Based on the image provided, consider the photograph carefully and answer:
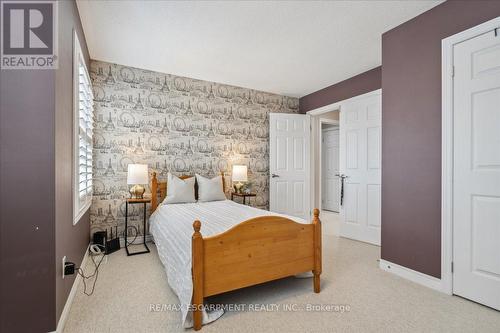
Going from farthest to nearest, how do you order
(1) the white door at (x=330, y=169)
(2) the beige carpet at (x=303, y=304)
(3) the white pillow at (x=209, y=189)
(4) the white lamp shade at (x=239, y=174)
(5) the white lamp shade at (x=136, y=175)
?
(1) the white door at (x=330, y=169) < (4) the white lamp shade at (x=239, y=174) < (3) the white pillow at (x=209, y=189) < (5) the white lamp shade at (x=136, y=175) < (2) the beige carpet at (x=303, y=304)

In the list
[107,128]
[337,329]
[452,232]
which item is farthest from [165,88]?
[452,232]

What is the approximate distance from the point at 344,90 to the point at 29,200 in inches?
165

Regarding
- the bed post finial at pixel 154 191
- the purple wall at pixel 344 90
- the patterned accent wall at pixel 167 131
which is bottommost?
the bed post finial at pixel 154 191

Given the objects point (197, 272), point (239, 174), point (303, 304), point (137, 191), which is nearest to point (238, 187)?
point (239, 174)

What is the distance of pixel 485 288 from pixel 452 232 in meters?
0.45

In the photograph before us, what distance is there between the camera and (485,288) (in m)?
1.97

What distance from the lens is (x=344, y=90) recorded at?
4.16 meters

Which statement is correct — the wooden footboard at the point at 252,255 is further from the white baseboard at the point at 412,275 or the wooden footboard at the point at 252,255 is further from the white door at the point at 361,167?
the white door at the point at 361,167

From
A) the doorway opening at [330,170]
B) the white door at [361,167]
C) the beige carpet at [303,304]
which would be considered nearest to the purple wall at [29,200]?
the beige carpet at [303,304]

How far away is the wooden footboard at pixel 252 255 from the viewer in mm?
1706

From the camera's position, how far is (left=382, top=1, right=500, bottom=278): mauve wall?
2264 mm

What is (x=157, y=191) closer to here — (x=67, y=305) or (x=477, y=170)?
(x=67, y=305)

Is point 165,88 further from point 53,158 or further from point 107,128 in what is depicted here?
point 53,158

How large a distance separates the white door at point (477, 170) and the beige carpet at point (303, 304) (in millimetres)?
257
